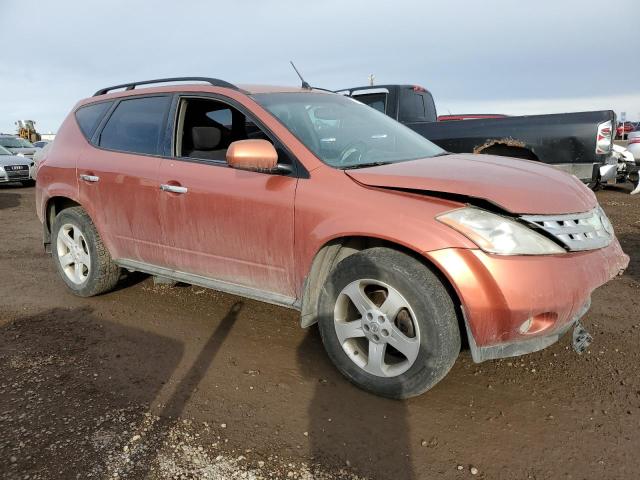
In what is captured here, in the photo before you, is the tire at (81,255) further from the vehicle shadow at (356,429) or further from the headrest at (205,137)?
the vehicle shadow at (356,429)

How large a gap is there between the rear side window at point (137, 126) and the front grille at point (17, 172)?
12.6 metres

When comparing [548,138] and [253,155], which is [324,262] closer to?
[253,155]

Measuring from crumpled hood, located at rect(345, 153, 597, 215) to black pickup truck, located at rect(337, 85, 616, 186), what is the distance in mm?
4293

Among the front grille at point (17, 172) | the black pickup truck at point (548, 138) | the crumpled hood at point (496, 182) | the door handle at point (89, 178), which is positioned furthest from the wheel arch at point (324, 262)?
the front grille at point (17, 172)

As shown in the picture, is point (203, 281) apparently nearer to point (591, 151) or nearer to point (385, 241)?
point (385, 241)

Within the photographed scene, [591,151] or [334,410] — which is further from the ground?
[591,151]

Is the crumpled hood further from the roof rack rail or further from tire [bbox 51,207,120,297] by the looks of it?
tire [bbox 51,207,120,297]

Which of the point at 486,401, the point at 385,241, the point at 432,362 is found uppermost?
the point at 385,241

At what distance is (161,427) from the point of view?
2473 mm

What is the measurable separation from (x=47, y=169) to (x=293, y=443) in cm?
357

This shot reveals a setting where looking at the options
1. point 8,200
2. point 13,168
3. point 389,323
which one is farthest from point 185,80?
point 13,168

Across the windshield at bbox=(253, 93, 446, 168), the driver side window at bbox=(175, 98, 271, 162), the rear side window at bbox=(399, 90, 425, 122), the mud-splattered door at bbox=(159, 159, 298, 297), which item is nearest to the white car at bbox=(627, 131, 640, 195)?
the rear side window at bbox=(399, 90, 425, 122)

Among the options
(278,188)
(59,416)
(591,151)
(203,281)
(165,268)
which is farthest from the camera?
(591,151)

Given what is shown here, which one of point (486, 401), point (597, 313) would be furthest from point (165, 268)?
point (597, 313)
